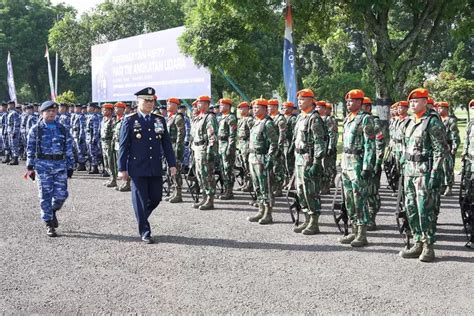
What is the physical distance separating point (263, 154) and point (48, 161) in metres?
3.32

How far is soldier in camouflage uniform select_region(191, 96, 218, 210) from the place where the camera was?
32.2 ft

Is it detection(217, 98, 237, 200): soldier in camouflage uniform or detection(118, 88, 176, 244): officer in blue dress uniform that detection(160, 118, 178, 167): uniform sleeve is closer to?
detection(118, 88, 176, 244): officer in blue dress uniform

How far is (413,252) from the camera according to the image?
6.43 m

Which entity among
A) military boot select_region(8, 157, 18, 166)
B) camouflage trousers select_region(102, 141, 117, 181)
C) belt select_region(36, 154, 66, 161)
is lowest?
military boot select_region(8, 157, 18, 166)

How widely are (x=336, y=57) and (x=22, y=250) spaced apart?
43782 millimetres

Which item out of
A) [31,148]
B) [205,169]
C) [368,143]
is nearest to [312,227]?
[368,143]

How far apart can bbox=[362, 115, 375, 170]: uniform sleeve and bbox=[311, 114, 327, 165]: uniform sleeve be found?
2.28 feet

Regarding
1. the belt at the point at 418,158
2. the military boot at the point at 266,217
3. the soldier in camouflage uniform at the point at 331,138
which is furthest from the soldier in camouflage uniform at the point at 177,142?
the belt at the point at 418,158

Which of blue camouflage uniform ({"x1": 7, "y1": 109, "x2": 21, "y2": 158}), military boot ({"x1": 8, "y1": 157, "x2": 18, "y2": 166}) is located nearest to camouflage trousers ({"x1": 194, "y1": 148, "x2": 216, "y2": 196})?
blue camouflage uniform ({"x1": 7, "y1": 109, "x2": 21, "y2": 158})

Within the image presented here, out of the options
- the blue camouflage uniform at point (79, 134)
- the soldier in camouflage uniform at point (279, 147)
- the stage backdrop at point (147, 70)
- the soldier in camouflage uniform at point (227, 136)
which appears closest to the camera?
the soldier in camouflage uniform at point (279, 147)

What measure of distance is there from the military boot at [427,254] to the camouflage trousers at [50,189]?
5.12 metres

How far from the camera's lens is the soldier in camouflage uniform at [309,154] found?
7.45 m

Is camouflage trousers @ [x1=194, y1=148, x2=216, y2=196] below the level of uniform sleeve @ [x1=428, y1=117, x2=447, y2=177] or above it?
below

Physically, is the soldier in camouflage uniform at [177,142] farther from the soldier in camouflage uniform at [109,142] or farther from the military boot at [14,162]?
the military boot at [14,162]
